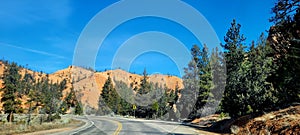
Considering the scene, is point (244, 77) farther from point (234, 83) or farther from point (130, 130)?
point (130, 130)

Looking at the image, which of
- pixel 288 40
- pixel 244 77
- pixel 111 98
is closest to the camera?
pixel 288 40

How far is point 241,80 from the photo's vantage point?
29.6 meters

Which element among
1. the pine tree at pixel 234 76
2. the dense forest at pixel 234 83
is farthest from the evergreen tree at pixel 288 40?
the pine tree at pixel 234 76

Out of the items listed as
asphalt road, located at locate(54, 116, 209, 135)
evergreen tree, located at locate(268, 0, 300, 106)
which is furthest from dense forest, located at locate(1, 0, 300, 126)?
asphalt road, located at locate(54, 116, 209, 135)

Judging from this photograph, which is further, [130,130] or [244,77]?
[244,77]

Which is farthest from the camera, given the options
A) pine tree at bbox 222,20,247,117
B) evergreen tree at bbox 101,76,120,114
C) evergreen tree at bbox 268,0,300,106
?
evergreen tree at bbox 101,76,120,114

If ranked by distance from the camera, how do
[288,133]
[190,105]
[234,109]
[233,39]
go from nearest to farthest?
1. [288,133]
2. [234,109]
3. [233,39]
4. [190,105]

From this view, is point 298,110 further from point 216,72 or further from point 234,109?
point 216,72

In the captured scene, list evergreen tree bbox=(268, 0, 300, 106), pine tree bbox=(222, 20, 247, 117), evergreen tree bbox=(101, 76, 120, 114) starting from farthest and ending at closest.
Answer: evergreen tree bbox=(101, 76, 120, 114) → pine tree bbox=(222, 20, 247, 117) → evergreen tree bbox=(268, 0, 300, 106)

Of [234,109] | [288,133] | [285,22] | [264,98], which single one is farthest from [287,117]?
[234,109]

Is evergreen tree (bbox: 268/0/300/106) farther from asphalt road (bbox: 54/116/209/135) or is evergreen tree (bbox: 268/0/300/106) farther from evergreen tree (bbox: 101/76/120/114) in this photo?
evergreen tree (bbox: 101/76/120/114)

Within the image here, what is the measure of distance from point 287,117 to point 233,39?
3178cm

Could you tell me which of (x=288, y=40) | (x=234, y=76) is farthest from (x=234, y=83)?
(x=288, y=40)

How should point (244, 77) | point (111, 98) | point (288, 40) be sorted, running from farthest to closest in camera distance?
point (111, 98), point (244, 77), point (288, 40)
